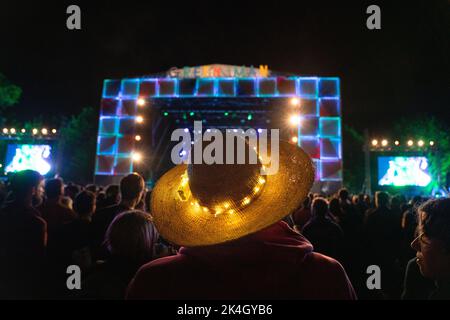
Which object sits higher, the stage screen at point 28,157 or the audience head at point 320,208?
the stage screen at point 28,157

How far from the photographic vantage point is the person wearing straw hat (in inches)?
51.1

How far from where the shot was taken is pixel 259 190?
1569mm

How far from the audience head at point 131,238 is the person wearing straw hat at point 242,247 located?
83cm

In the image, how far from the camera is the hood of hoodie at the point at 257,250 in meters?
1.31

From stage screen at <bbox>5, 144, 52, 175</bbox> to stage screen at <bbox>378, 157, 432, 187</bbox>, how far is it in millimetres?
19601

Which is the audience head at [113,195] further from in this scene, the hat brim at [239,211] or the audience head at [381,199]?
the audience head at [381,199]

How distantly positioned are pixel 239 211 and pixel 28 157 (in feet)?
66.3

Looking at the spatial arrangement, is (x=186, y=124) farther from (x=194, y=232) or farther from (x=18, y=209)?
(x=194, y=232)

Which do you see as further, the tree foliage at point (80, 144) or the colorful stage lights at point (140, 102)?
the tree foliage at point (80, 144)

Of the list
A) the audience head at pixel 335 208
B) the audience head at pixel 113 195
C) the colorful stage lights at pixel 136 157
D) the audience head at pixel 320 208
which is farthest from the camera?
the colorful stage lights at pixel 136 157

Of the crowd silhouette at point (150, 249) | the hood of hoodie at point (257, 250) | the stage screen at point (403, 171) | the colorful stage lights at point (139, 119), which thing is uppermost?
the colorful stage lights at point (139, 119)

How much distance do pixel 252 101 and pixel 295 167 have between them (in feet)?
49.1

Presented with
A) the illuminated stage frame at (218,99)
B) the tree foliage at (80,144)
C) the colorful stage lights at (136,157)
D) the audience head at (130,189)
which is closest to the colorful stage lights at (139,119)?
the illuminated stage frame at (218,99)

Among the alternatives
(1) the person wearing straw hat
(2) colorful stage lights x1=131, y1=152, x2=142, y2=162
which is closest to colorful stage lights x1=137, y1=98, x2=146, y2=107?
(2) colorful stage lights x1=131, y1=152, x2=142, y2=162
